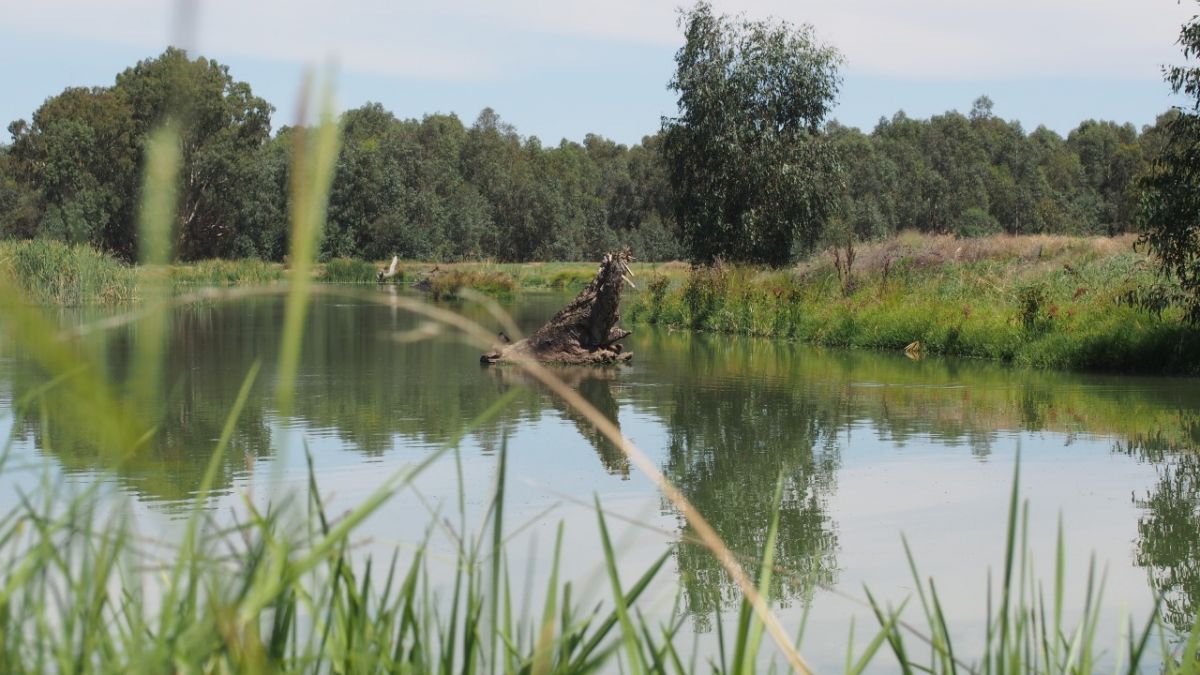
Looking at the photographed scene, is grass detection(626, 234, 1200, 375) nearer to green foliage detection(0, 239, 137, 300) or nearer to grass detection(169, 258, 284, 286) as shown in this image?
green foliage detection(0, 239, 137, 300)

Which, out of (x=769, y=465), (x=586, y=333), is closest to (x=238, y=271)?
(x=586, y=333)

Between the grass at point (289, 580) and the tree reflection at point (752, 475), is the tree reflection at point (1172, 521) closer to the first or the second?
the tree reflection at point (752, 475)

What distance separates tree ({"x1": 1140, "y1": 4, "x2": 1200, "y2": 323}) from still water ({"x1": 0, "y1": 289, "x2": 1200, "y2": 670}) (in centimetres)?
139

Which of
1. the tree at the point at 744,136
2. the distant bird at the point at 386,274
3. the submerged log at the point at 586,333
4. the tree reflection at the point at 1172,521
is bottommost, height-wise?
the tree reflection at the point at 1172,521

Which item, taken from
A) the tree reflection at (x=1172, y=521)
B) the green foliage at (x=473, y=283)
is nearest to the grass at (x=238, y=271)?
the green foliage at (x=473, y=283)

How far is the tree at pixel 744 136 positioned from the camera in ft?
104

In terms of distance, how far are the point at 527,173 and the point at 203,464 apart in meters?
86.7

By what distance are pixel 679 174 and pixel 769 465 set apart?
25.3 metres

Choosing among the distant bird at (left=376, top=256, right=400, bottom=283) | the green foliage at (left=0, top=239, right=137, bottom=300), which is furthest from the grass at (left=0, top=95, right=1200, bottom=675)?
the distant bird at (left=376, top=256, right=400, bottom=283)

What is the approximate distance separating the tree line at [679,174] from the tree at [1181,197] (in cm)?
493

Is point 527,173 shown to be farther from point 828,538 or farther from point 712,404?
point 828,538

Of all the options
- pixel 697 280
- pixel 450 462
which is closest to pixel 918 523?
pixel 450 462

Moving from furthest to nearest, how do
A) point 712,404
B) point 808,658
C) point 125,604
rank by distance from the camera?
1. point 712,404
2. point 808,658
3. point 125,604

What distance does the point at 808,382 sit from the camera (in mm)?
13898
